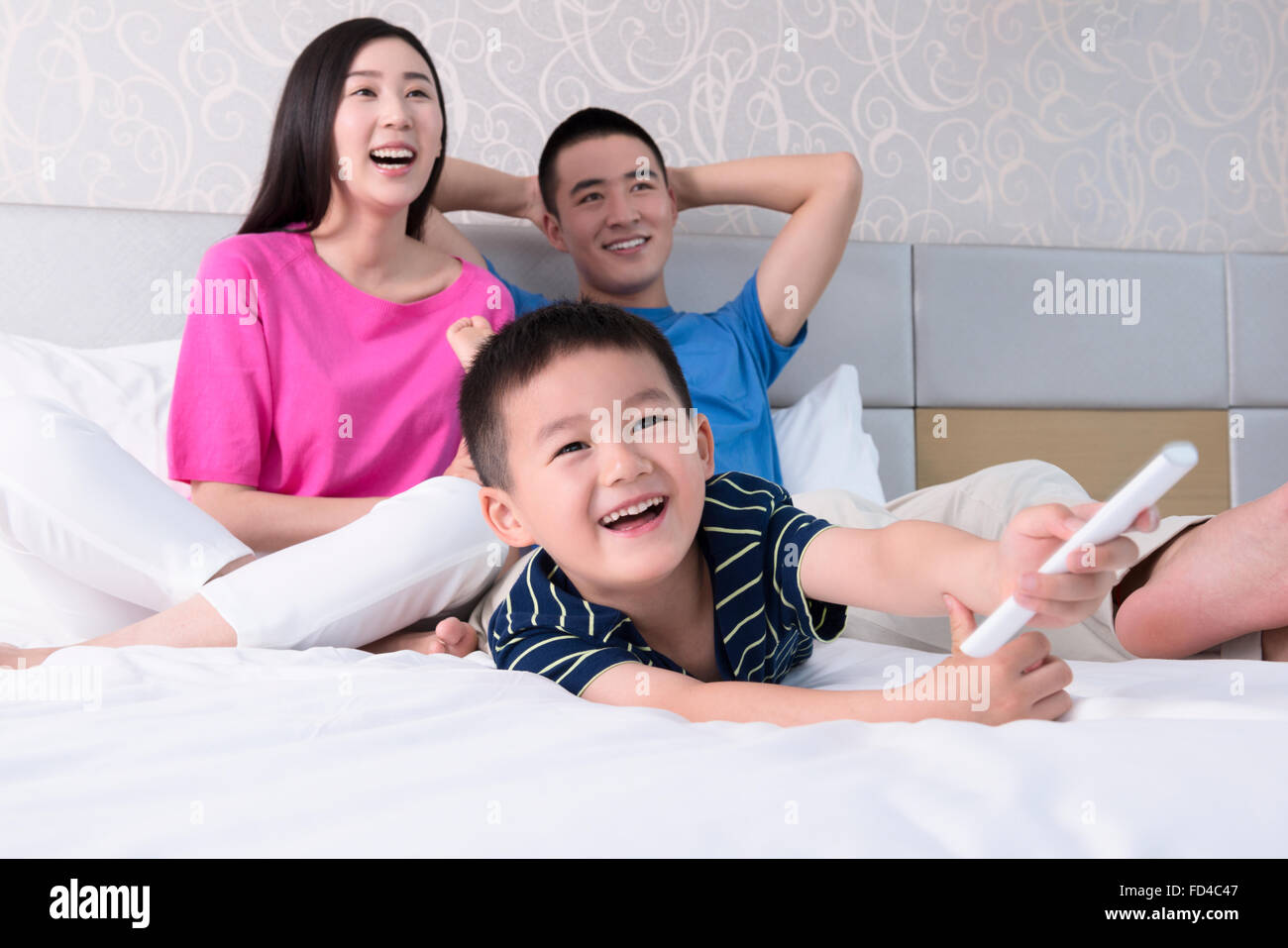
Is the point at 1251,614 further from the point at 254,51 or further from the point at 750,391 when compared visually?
the point at 254,51

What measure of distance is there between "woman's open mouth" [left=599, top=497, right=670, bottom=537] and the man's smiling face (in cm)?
87

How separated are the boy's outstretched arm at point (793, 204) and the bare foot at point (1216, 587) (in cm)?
87

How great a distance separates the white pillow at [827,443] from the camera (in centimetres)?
161

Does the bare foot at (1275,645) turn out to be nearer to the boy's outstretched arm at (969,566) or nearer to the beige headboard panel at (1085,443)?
the boy's outstretched arm at (969,566)

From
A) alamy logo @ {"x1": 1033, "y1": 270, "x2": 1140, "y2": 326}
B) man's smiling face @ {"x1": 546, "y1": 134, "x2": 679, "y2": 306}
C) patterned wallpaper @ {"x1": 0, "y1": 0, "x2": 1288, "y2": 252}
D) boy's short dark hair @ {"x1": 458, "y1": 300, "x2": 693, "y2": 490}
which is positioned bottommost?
boy's short dark hair @ {"x1": 458, "y1": 300, "x2": 693, "y2": 490}

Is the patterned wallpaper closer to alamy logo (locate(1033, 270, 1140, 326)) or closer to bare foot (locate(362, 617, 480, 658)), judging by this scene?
alamy logo (locate(1033, 270, 1140, 326))

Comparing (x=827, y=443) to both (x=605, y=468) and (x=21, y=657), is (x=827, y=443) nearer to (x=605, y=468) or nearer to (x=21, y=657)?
(x=605, y=468)

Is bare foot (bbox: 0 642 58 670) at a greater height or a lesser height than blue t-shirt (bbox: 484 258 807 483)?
lesser

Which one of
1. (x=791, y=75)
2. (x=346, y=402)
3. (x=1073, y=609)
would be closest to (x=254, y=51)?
(x=346, y=402)

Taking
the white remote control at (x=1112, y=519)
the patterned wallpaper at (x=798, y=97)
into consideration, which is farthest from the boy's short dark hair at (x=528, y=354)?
the patterned wallpaper at (x=798, y=97)

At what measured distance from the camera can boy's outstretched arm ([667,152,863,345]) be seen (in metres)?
1.65
